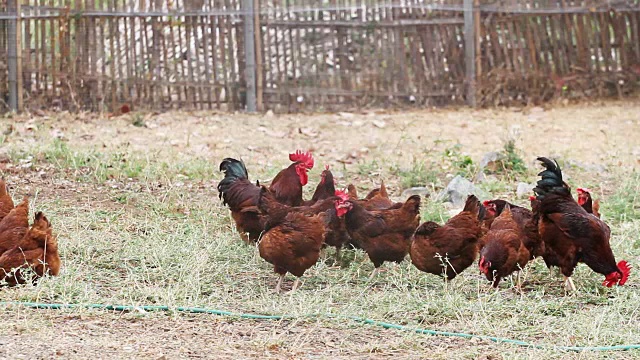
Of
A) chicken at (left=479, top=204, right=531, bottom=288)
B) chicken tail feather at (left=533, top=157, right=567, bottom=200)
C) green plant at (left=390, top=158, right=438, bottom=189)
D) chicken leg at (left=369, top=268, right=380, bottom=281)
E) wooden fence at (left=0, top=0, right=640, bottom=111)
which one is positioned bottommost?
chicken leg at (left=369, top=268, right=380, bottom=281)

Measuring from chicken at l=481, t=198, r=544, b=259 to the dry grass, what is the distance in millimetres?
299

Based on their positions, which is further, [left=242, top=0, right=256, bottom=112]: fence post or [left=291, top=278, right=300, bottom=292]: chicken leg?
[left=242, top=0, right=256, bottom=112]: fence post

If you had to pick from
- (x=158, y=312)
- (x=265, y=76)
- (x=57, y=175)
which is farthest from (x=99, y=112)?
(x=158, y=312)

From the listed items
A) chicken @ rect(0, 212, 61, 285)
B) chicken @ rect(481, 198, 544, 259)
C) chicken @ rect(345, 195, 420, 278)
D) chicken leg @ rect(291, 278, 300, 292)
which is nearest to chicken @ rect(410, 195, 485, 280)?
chicken @ rect(481, 198, 544, 259)

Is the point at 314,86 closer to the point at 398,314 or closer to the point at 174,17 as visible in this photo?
the point at 174,17

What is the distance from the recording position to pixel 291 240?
6363 millimetres

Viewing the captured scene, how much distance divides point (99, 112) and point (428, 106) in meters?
4.53

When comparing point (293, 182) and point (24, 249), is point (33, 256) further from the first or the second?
point (293, 182)

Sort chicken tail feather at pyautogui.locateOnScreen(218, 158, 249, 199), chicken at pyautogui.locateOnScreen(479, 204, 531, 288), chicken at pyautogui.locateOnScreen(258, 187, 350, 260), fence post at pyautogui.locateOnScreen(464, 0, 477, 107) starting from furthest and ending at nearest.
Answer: fence post at pyautogui.locateOnScreen(464, 0, 477, 107) < chicken tail feather at pyautogui.locateOnScreen(218, 158, 249, 199) < chicken at pyautogui.locateOnScreen(258, 187, 350, 260) < chicken at pyautogui.locateOnScreen(479, 204, 531, 288)

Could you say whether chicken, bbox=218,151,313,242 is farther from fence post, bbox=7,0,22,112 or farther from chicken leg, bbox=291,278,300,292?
fence post, bbox=7,0,22,112

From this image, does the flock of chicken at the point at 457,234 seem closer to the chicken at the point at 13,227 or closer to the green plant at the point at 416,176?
the chicken at the point at 13,227

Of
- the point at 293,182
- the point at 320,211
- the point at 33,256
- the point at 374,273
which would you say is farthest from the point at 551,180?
the point at 33,256

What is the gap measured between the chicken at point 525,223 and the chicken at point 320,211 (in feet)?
3.45

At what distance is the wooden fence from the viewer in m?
12.6
